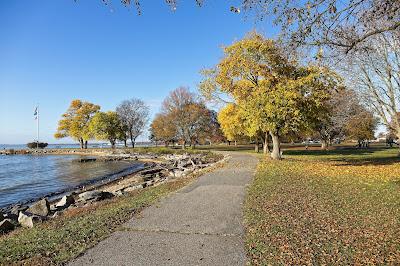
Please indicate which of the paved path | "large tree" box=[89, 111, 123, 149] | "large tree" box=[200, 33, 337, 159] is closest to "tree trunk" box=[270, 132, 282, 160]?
"large tree" box=[200, 33, 337, 159]

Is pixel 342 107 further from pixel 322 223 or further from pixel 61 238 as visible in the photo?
pixel 61 238

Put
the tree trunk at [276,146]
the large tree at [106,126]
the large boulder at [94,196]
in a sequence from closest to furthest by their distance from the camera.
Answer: the large boulder at [94,196]
the tree trunk at [276,146]
the large tree at [106,126]

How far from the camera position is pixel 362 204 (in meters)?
10.8

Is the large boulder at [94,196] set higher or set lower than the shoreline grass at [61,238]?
lower

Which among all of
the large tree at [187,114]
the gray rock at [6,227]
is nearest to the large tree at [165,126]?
the large tree at [187,114]

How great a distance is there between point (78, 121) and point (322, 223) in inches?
3327

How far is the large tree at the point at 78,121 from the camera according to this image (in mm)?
83562

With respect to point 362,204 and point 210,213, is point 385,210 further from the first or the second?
point 210,213

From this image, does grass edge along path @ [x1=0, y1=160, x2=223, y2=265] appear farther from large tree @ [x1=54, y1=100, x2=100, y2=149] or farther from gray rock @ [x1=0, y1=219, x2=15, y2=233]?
large tree @ [x1=54, y1=100, x2=100, y2=149]

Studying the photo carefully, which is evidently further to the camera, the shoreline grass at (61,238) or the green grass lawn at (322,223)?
the shoreline grass at (61,238)

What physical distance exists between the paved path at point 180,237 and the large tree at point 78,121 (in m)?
76.3

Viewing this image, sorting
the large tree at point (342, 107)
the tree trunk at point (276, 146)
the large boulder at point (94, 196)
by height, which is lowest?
the large boulder at point (94, 196)

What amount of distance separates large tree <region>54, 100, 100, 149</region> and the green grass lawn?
76.0m

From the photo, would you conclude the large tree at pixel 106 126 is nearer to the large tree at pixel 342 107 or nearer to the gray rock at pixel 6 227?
the large tree at pixel 342 107
